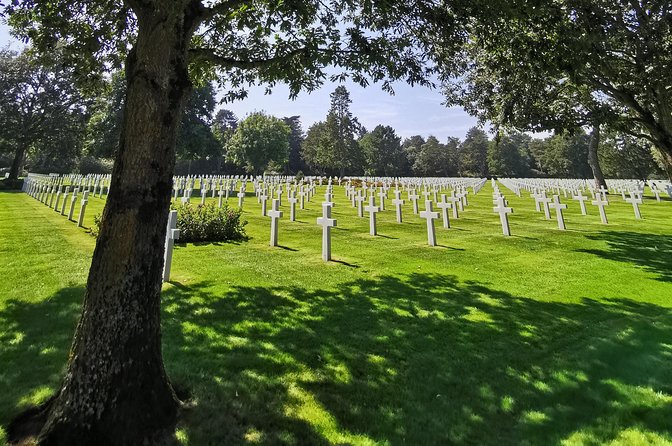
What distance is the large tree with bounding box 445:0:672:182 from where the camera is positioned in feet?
20.1

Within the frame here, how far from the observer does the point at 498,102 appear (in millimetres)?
10859

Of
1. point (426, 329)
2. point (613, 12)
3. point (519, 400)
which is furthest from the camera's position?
point (613, 12)

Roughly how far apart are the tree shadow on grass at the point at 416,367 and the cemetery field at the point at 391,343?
0.06 feet

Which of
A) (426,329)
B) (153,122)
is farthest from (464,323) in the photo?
(153,122)

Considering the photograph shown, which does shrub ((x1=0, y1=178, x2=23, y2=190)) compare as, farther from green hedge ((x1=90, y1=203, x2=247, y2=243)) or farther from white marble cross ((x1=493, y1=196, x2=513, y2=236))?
white marble cross ((x1=493, y1=196, x2=513, y2=236))

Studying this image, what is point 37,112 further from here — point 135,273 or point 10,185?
point 135,273

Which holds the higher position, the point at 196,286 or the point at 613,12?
the point at 613,12

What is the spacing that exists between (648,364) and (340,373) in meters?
3.39

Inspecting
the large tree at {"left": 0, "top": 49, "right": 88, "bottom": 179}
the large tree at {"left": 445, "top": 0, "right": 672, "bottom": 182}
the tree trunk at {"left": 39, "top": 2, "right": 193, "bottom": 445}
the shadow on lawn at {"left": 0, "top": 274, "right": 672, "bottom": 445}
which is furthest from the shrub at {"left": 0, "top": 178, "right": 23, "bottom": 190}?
the tree trunk at {"left": 39, "top": 2, "right": 193, "bottom": 445}

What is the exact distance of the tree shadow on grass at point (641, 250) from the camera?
838cm

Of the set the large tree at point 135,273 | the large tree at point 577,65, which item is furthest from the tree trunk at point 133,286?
the large tree at point 577,65

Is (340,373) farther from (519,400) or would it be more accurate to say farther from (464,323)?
(464,323)

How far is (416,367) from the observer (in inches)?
154

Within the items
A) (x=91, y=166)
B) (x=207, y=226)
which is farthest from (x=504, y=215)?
(x=91, y=166)
